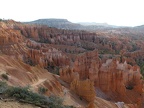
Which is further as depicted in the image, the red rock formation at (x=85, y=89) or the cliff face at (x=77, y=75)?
the cliff face at (x=77, y=75)

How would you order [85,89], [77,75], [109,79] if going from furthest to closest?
1. [109,79]
2. [77,75]
3. [85,89]

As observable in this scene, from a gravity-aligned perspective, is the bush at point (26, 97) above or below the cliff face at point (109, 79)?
above

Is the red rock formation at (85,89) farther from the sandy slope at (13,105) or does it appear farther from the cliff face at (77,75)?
the sandy slope at (13,105)

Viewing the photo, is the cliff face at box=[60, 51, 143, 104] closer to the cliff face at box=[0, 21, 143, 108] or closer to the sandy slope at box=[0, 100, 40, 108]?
the cliff face at box=[0, 21, 143, 108]

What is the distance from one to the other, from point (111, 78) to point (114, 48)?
46.5 meters

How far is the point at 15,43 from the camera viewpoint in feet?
137

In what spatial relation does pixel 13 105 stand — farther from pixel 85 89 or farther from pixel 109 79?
pixel 109 79

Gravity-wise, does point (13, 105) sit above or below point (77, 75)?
above

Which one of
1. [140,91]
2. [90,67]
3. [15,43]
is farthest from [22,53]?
[140,91]

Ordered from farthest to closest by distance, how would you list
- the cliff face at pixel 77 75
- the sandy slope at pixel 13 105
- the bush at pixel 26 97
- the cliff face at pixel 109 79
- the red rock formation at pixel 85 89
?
the cliff face at pixel 109 79
the cliff face at pixel 77 75
the red rock formation at pixel 85 89
the bush at pixel 26 97
the sandy slope at pixel 13 105

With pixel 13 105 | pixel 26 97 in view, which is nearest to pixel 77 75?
pixel 26 97

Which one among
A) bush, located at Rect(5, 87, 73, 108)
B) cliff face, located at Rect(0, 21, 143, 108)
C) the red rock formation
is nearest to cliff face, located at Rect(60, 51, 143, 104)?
cliff face, located at Rect(0, 21, 143, 108)

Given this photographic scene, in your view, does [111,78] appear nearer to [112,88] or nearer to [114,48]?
[112,88]

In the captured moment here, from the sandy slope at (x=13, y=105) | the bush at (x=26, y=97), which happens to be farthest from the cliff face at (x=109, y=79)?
the sandy slope at (x=13, y=105)
